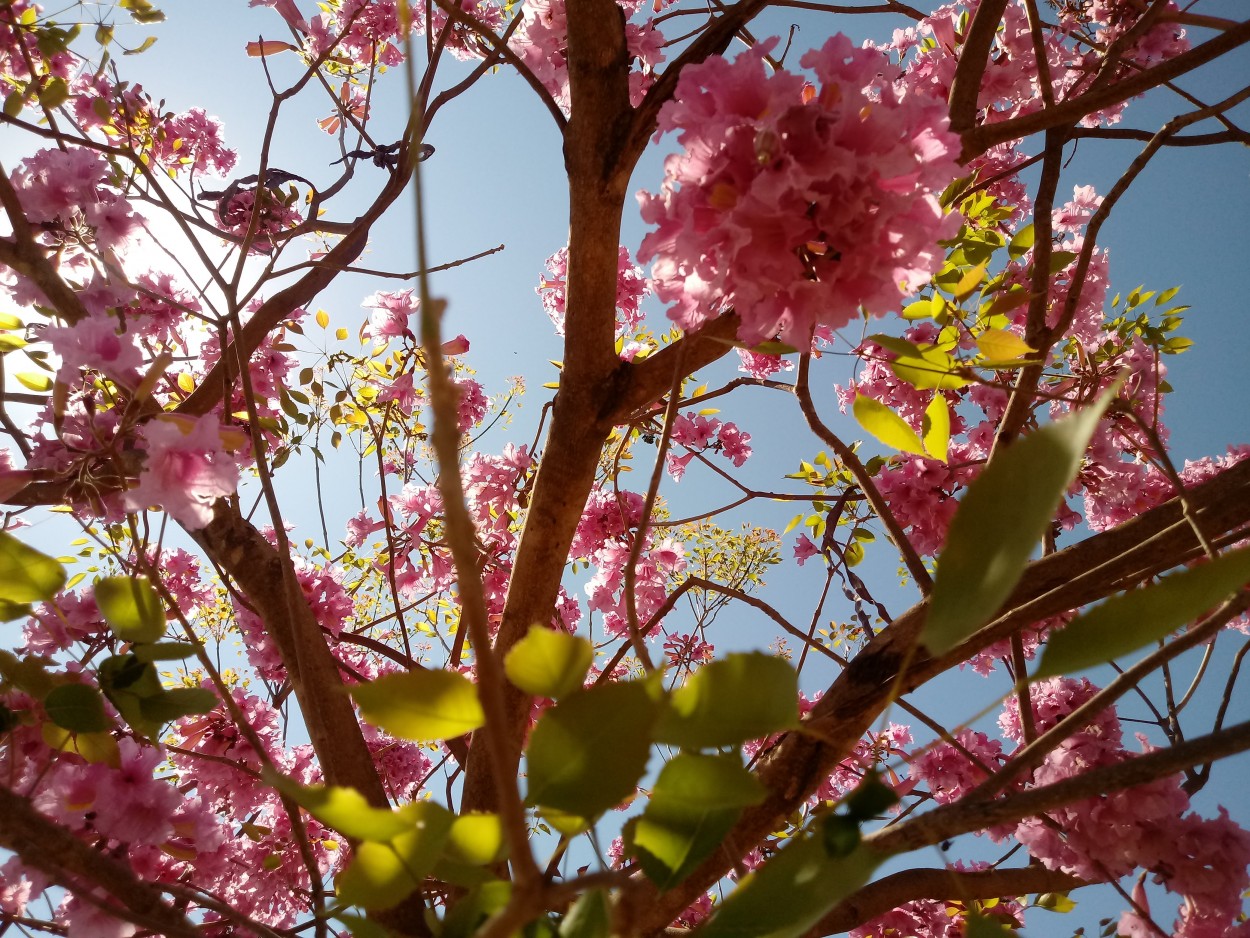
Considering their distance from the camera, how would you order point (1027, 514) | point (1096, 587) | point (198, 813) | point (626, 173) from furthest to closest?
1. point (626, 173)
2. point (198, 813)
3. point (1096, 587)
4. point (1027, 514)

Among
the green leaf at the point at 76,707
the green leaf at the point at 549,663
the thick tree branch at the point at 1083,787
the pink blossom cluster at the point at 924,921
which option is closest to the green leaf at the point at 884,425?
the thick tree branch at the point at 1083,787

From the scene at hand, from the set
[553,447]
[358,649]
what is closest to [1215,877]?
[553,447]

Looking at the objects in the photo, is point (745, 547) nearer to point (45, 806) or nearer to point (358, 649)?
point (358, 649)

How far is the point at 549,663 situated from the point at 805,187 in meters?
0.53

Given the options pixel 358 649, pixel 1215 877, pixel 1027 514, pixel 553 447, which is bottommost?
pixel 1215 877

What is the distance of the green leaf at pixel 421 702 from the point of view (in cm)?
37

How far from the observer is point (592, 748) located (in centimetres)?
37

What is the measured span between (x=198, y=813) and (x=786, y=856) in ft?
3.70

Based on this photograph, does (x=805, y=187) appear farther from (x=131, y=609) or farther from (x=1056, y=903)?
(x=1056, y=903)

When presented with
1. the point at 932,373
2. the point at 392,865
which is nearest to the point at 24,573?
the point at 392,865

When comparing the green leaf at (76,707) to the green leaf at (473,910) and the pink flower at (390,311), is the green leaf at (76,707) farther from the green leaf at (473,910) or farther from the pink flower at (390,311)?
the pink flower at (390,311)

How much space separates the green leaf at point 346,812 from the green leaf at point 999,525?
0.88 ft

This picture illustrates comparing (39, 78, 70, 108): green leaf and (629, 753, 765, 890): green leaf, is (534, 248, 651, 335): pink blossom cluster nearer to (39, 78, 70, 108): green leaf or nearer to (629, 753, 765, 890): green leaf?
(39, 78, 70, 108): green leaf

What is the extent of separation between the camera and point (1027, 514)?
1.05ft
